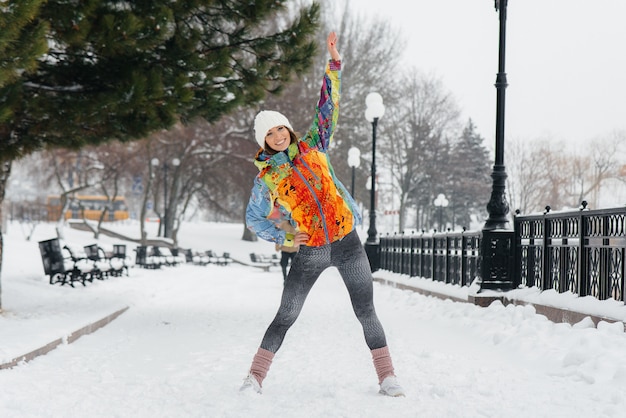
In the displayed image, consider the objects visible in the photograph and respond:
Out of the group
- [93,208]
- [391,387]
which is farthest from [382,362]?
[93,208]

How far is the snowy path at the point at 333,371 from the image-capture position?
4375mm

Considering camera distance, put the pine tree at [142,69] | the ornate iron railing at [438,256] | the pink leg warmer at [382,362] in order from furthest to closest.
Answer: the ornate iron railing at [438,256]
the pine tree at [142,69]
the pink leg warmer at [382,362]

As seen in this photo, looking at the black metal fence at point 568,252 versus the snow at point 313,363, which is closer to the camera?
the snow at point 313,363

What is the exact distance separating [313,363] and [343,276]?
5.69 feet

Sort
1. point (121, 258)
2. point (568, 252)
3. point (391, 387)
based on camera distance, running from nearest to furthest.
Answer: point (391, 387), point (568, 252), point (121, 258)

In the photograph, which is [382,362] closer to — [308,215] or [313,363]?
[308,215]

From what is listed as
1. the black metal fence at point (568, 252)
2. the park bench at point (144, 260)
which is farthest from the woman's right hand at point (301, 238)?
the park bench at point (144, 260)

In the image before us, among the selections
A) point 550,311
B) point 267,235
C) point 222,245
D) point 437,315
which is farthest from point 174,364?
point 222,245

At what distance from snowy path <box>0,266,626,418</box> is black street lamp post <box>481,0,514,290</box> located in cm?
57

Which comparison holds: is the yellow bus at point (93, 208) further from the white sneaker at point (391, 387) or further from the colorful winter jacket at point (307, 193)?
the white sneaker at point (391, 387)

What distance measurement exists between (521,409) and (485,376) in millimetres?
1080

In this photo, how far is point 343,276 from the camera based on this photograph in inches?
180

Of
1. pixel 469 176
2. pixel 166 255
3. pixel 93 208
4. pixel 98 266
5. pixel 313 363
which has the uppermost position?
pixel 469 176

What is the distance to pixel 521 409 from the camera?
429cm
